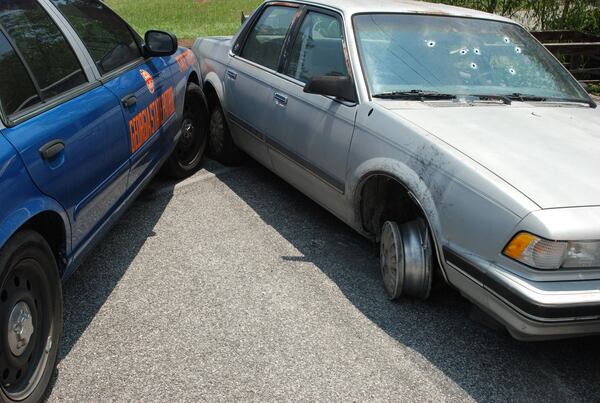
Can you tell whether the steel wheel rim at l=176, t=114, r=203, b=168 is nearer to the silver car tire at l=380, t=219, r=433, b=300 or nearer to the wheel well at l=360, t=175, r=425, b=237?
the wheel well at l=360, t=175, r=425, b=237

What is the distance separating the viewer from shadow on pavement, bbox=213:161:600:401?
9.76 ft

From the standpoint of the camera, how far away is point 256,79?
16.3 feet


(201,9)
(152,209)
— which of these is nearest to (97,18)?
(152,209)

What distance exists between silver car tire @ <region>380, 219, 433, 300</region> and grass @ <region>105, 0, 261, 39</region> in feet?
34.6

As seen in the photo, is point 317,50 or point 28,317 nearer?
point 28,317

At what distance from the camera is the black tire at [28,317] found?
2.39 metres

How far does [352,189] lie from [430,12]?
4.85ft

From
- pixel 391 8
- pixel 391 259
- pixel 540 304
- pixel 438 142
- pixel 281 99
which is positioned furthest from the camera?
pixel 281 99

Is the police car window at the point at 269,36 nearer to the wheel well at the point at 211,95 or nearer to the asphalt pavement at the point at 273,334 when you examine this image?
the wheel well at the point at 211,95

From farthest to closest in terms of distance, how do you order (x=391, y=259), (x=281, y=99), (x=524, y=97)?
(x=281, y=99), (x=524, y=97), (x=391, y=259)

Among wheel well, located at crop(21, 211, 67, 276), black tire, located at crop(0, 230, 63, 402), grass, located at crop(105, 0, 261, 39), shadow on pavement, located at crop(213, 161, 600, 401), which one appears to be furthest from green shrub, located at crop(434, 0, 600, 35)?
black tire, located at crop(0, 230, 63, 402)

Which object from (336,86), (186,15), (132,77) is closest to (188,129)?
(132,77)

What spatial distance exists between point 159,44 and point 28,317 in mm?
2619

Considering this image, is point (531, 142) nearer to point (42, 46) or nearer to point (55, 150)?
point (55, 150)
